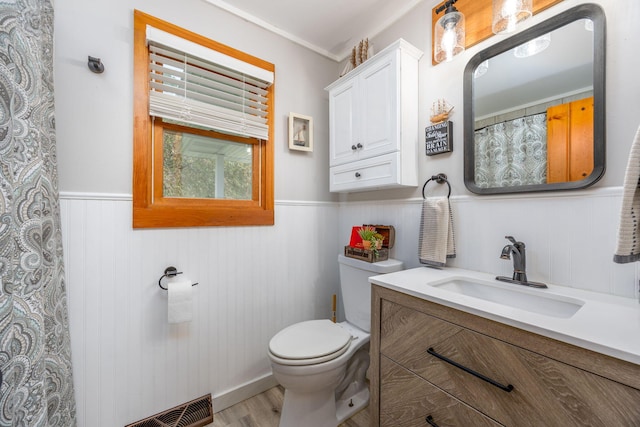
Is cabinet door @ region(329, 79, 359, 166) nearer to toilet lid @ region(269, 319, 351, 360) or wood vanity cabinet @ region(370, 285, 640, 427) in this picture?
wood vanity cabinet @ region(370, 285, 640, 427)

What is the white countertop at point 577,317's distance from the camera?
1.87ft

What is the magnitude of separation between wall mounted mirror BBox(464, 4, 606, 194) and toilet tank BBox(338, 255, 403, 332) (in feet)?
2.02

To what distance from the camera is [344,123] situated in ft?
5.51

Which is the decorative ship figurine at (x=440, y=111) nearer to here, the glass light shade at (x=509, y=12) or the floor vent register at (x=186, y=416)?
the glass light shade at (x=509, y=12)

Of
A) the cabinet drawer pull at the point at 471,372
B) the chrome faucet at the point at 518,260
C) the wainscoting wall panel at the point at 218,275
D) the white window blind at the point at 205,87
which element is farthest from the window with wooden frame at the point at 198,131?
the chrome faucet at the point at 518,260

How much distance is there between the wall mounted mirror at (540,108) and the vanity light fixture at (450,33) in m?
0.16

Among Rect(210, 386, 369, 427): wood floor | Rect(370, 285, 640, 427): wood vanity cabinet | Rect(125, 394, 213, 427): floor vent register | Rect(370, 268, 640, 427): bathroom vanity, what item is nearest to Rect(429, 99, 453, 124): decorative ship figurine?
Rect(370, 268, 640, 427): bathroom vanity

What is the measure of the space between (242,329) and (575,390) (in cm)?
151

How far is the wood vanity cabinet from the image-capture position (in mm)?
573

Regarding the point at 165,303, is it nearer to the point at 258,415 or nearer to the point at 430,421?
the point at 258,415

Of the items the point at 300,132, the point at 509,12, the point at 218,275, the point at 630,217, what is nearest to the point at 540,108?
the point at 509,12

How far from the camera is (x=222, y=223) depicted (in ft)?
5.00

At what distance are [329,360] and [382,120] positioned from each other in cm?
129

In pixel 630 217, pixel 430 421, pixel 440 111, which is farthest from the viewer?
pixel 440 111
